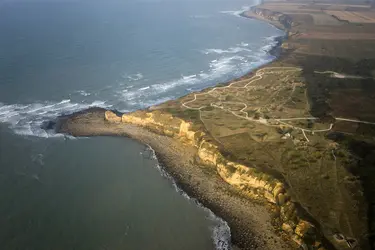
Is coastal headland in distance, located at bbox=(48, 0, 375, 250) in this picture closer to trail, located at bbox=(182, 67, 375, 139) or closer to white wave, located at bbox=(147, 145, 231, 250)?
trail, located at bbox=(182, 67, 375, 139)

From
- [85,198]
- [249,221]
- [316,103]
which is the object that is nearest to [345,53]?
[316,103]

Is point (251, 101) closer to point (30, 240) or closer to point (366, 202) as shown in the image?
point (366, 202)

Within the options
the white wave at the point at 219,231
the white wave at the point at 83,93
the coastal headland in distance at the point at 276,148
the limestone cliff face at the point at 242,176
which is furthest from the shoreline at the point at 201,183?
the white wave at the point at 83,93

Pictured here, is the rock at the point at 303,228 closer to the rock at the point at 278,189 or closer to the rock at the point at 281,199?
the rock at the point at 281,199

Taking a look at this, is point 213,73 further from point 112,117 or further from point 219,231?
point 219,231

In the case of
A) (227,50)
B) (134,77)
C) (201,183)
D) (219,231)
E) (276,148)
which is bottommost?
(227,50)

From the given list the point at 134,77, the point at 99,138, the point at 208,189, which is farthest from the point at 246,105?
the point at 134,77
